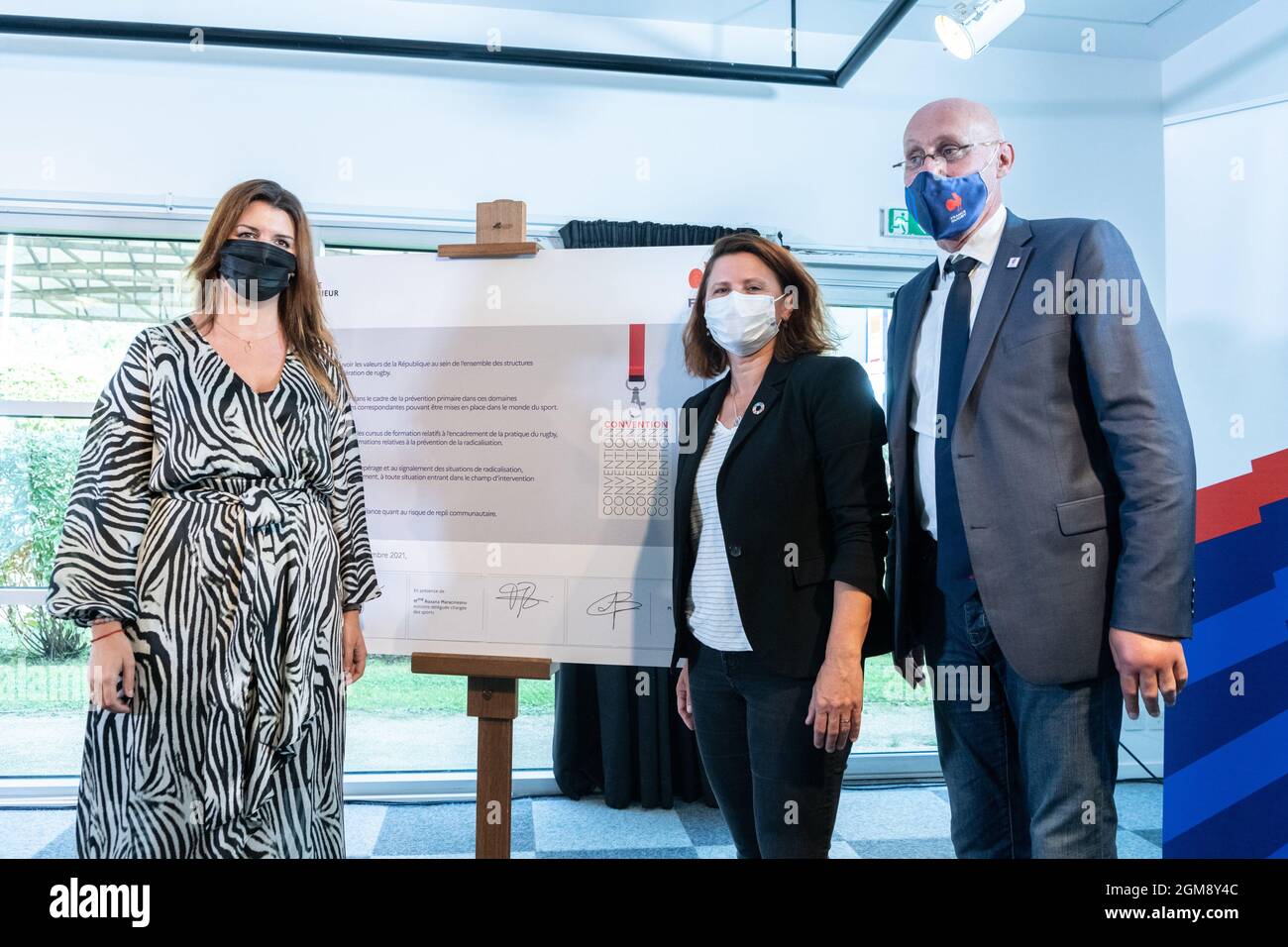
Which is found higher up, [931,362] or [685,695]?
[931,362]

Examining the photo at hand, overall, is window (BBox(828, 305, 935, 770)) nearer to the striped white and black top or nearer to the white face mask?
the white face mask

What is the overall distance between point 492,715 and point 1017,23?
9.89 ft

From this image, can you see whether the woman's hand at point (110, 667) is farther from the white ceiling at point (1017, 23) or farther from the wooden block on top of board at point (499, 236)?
the white ceiling at point (1017, 23)

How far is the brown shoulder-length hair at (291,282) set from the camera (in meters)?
1.51

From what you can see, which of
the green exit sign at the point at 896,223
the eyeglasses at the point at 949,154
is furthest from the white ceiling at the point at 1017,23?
the eyeglasses at the point at 949,154

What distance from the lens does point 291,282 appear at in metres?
1.59

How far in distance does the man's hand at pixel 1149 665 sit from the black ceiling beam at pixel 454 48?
2.21 metres

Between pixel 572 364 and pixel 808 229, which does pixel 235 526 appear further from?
pixel 808 229

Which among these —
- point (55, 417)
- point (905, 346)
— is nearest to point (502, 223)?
point (905, 346)

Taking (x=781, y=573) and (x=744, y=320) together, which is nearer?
(x=781, y=573)

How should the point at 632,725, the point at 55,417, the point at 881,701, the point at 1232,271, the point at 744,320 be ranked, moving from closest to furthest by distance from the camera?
the point at 744,320 → the point at 1232,271 → the point at 632,725 → the point at 55,417 → the point at 881,701

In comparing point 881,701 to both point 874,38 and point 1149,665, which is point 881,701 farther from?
point 874,38

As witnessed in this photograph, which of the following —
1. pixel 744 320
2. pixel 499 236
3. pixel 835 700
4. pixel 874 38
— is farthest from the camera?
pixel 874 38

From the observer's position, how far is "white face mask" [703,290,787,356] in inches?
59.2
